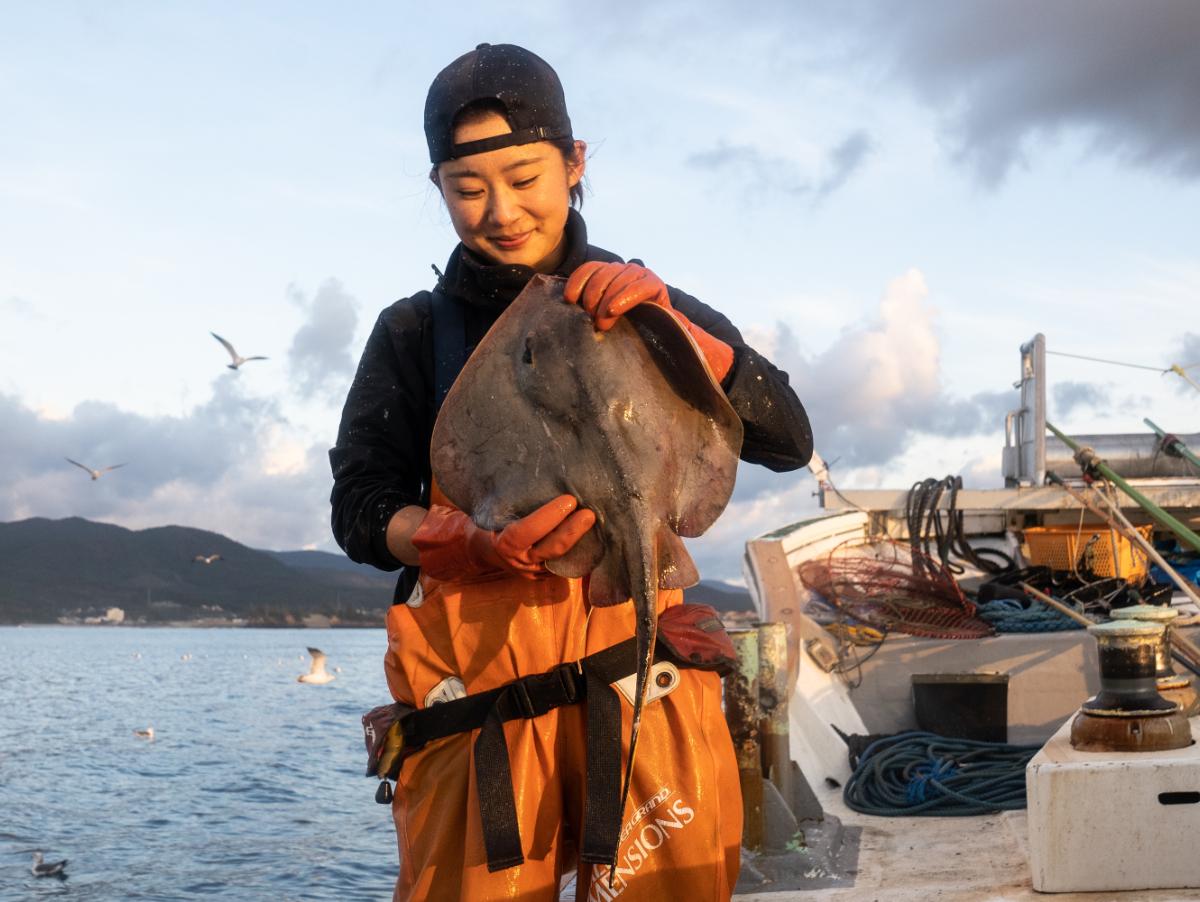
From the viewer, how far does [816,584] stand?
7992 millimetres

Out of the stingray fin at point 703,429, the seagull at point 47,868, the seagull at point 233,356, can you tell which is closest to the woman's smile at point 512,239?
the stingray fin at point 703,429

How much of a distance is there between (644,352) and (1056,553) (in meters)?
7.08

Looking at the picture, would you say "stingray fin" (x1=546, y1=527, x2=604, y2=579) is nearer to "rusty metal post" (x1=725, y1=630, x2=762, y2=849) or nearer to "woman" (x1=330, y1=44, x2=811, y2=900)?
"woman" (x1=330, y1=44, x2=811, y2=900)

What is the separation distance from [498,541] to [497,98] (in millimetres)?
1016

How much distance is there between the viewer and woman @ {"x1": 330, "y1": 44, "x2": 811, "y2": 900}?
2.41 metres

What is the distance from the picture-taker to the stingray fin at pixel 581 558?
2.23 m

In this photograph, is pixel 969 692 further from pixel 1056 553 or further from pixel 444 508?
pixel 444 508

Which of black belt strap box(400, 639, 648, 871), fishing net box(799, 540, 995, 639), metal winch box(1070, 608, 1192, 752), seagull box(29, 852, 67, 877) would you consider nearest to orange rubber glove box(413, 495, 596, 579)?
black belt strap box(400, 639, 648, 871)

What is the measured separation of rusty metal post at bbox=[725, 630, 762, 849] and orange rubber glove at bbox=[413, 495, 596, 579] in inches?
109

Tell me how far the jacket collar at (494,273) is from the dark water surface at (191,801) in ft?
33.5

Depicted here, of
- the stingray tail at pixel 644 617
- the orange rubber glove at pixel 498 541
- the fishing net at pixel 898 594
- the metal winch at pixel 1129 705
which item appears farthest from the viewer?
the fishing net at pixel 898 594

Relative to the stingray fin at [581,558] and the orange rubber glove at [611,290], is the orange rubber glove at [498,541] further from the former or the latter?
the orange rubber glove at [611,290]

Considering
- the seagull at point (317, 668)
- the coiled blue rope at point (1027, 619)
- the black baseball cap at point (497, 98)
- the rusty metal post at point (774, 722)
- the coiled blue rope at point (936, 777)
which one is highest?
the black baseball cap at point (497, 98)

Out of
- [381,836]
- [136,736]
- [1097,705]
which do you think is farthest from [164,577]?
[1097,705]
